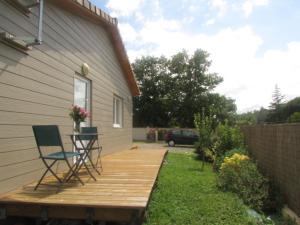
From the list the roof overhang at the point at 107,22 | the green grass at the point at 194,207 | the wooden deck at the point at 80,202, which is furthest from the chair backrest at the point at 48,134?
the roof overhang at the point at 107,22

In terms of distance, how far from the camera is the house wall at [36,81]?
4.48 m

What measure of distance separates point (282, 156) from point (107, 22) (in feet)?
18.7

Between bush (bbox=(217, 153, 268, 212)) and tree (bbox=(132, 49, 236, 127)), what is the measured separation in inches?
1282

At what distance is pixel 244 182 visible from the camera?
6.51 meters

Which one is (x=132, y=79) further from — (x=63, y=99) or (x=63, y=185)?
(x=63, y=185)

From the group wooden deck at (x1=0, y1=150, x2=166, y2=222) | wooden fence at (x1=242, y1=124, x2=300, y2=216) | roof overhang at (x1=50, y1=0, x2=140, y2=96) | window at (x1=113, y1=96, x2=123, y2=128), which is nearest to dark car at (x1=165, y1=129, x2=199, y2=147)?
roof overhang at (x1=50, y1=0, x2=140, y2=96)

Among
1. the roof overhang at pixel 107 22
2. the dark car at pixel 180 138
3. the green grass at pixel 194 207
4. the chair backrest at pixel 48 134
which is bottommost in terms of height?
the green grass at pixel 194 207

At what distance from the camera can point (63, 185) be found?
16.2ft

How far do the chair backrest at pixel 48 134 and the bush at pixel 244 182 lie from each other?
3.47 m

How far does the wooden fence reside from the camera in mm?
5258

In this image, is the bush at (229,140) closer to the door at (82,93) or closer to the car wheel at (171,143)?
the door at (82,93)

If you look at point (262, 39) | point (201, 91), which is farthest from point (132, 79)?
point (201, 91)

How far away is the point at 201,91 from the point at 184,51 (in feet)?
19.6

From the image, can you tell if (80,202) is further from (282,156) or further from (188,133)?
(188,133)
